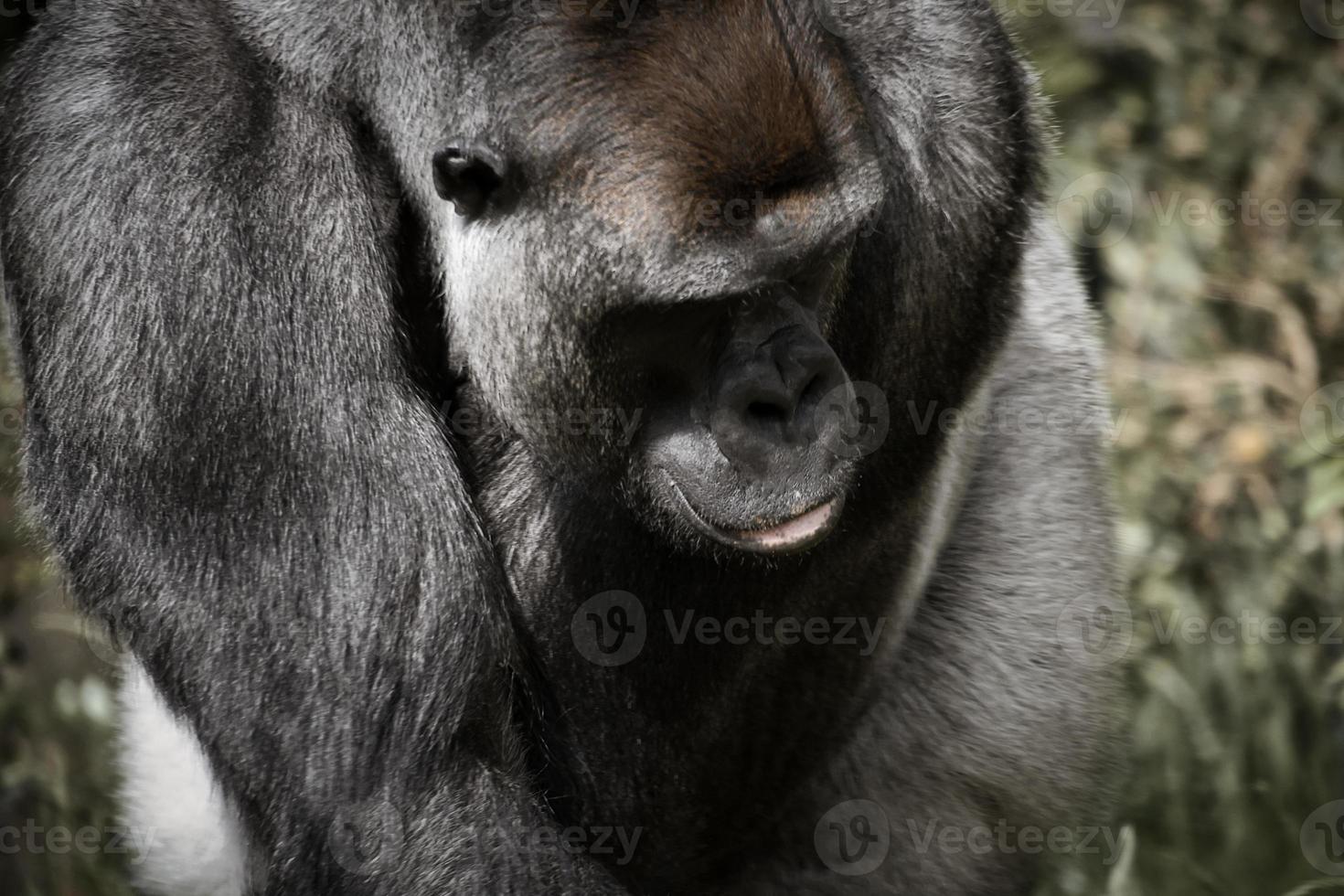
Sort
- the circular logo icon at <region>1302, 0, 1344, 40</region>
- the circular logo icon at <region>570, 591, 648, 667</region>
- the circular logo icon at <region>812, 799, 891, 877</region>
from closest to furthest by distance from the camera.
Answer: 1. the circular logo icon at <region>570, 591, 648, 667</region>
2. the circular logo icon at <region>812, 799, 891, 877</region>
3. the circular logo icon at <region>1302, 0, 1344, 40</region>

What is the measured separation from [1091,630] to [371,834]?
72.6 inches

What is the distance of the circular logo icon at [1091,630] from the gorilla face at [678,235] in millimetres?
1267

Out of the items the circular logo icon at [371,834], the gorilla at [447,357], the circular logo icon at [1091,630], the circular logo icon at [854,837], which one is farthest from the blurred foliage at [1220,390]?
the circular logo icon at [371,834]

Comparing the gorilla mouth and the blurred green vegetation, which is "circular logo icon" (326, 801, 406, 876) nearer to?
the gorilla mouth

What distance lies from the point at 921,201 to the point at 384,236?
100 centimetres

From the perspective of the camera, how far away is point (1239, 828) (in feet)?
13.8

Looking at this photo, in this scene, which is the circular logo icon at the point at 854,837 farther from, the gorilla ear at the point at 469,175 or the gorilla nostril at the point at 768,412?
the gorilla ear at the point at 469,175

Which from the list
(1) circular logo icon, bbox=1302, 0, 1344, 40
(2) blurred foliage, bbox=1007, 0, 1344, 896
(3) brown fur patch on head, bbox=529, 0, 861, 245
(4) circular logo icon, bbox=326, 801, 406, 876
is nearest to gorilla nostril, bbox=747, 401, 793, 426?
(3) brown fur patch on head, bbox=529, 0, 861, 245

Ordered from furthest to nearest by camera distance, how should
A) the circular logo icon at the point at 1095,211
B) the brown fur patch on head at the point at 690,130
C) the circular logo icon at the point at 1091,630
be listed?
the circular logo icon at the point at 1095,211
the circular logo icon at the point at 1091,630
the brown fur patch on head at the point at 690,130

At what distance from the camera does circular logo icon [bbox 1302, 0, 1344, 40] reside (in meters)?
6.21

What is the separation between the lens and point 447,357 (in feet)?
10.5

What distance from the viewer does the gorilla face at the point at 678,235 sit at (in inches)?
109

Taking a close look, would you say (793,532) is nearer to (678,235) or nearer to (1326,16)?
(678,235)

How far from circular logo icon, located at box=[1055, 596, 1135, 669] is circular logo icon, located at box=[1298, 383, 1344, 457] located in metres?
1.16
